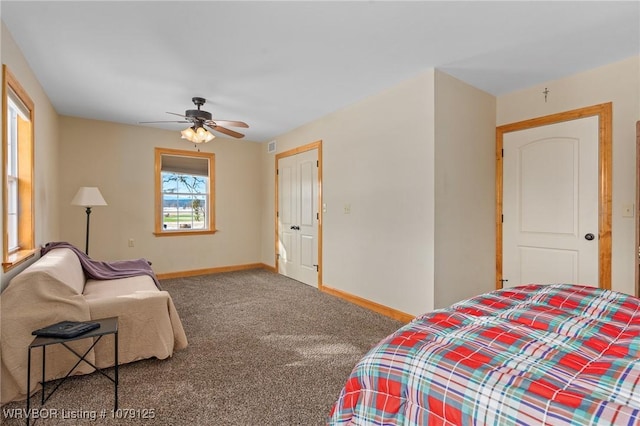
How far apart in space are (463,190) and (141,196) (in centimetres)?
466

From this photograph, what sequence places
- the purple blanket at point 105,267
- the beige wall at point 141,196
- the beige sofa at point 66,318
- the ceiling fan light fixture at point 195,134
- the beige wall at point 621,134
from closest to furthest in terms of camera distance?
1. the beige sofa at point 66,318
2. the beige wall at point 621,134
3. the purple blanket at point 105,267
4. the ceiling fan light fixture at point 195,134
5. the beige wall at point 141,196

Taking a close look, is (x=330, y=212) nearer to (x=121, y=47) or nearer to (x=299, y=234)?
(x=299, y=234)

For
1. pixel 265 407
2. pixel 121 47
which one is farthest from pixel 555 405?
pixel 121 47

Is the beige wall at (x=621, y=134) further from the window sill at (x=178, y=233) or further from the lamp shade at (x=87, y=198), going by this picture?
the lamp shade at (x=87, y=198)

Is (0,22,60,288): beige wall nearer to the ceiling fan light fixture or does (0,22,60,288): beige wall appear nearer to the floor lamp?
the floor lamp

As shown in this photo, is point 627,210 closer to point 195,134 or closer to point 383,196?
point 383,196

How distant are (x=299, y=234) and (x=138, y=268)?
7.44ft

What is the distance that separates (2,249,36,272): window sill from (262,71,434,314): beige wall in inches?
121

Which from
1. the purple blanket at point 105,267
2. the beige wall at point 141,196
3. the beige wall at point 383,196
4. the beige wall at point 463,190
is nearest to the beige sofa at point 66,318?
the purple blanket at point 105,267

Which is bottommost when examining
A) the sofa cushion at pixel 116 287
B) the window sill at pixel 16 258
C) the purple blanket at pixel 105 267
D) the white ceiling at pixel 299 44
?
the sofa cushion at pixel 116 287

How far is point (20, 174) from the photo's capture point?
279 centimetres

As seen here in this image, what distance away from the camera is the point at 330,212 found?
4.35 m

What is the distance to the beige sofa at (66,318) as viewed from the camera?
192 centimetres

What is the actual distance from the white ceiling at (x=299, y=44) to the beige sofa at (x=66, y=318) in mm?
1725
